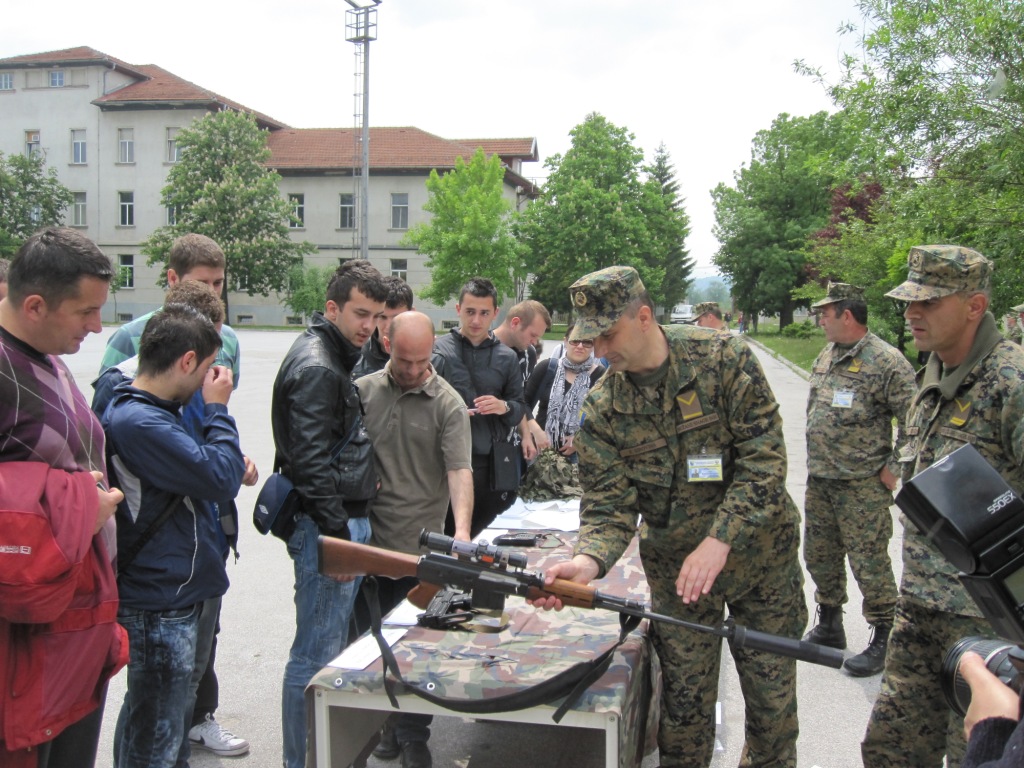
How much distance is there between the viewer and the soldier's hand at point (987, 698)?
4.86 ft

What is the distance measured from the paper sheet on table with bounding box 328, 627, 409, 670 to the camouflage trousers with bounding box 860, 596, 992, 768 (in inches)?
69.4

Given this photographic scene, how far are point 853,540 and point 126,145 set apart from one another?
50208mm

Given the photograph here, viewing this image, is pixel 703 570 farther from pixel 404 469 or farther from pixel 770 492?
pixel 404 469

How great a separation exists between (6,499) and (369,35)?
896 inches

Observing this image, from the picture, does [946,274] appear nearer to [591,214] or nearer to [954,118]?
[954,118]

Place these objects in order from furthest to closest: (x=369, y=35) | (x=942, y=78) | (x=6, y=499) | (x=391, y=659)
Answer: (x=369, y=35)
(x=942, y=78)
(x=391, y=659)
(x=6, y=499)

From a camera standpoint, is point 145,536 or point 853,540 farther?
point 853,540

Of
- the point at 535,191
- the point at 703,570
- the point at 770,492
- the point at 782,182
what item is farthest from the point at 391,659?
the point at 535,191

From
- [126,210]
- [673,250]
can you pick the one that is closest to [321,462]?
[126,210]

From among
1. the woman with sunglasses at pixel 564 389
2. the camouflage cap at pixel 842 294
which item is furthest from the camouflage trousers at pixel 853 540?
the woman with sunglasses at pixel 564 389

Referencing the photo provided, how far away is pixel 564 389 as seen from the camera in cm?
578

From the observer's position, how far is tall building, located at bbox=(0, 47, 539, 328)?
45719 mm

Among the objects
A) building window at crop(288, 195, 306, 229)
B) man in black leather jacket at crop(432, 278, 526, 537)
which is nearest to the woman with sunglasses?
man in black leather jacket at crop(432, 278, 526, 537)

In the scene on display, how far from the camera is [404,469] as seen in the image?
3666 millimetres
